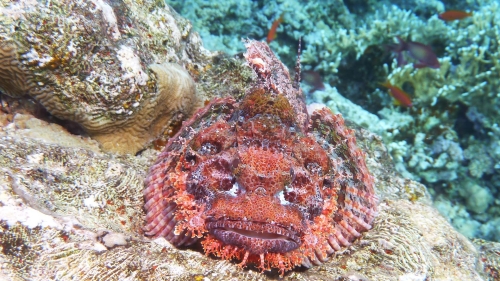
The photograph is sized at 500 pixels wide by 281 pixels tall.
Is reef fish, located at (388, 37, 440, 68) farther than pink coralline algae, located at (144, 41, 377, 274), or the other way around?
reef fish, located at (388, 37, 440, 68)

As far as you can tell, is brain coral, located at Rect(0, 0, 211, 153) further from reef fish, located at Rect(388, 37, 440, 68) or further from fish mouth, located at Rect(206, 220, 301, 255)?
reef fish, located at Rect(388, 37, 440, 68)

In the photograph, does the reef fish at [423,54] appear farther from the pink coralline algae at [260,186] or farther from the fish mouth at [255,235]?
the fish mouth at [255,235]

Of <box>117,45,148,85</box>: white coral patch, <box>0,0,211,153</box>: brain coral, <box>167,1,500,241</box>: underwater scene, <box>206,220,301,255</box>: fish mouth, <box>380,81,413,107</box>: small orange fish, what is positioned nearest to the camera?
<box>206,220,301,255</box>: fish mouth

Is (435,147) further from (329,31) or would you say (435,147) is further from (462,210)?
(329,31)

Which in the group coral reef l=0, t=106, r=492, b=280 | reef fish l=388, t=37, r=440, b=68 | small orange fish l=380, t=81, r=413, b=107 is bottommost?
coral reef l=0, t=106, r=492, b=280

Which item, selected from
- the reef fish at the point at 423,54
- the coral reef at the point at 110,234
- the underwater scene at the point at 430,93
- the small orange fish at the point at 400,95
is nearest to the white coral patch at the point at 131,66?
the coral reef at the point at 110,234

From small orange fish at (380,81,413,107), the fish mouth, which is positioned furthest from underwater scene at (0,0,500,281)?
small orange fish at (380,81,413,107)

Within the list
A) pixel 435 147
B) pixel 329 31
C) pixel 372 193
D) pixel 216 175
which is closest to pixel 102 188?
pixel 216 175

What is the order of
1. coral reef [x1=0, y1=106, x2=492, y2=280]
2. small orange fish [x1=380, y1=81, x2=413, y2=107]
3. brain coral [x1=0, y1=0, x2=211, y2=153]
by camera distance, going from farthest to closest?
small orange fish [x1=380, y1=81, x2=413, y2=107]
brain coral [x1=0, y1=0, x2=211, y2=153]
coral reef [x1=0, y1=106, x2=492, y2=280]
